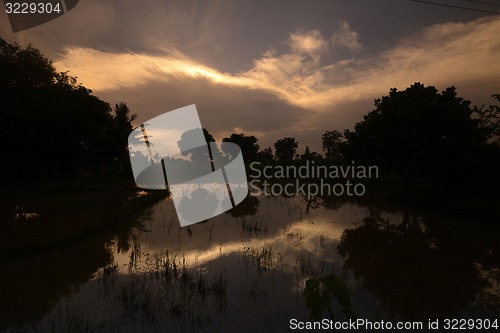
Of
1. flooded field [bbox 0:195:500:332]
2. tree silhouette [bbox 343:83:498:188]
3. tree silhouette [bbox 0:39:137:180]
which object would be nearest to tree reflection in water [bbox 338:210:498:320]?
flooded field [bbox 0:195:500:332]

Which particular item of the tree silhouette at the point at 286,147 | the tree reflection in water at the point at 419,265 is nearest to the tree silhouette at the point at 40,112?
the tree reflection in water at the point at 419,265

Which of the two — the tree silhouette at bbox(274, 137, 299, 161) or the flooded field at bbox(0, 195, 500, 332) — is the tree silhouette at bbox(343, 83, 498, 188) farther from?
the tree silhouette at bbox(274, 137, 299, 161)

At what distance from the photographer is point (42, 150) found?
60.9ft

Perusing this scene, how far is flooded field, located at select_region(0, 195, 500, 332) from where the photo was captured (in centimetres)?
483

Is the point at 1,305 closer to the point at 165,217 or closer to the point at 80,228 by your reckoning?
the point at 80,228

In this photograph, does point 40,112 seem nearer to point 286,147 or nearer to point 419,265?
point 419,265

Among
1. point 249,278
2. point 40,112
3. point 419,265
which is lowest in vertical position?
point 419,265

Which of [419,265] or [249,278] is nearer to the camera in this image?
[249,278]

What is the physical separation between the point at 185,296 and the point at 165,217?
835cm

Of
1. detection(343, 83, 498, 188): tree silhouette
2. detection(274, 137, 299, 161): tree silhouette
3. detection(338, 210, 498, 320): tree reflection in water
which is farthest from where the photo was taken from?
detection(274, 137, 299, 161): tree silhouette

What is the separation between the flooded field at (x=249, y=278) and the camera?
15.8 feet

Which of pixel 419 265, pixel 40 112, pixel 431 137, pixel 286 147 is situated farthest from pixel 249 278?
pixel 286 147

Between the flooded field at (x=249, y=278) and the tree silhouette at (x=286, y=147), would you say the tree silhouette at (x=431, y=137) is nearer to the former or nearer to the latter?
the flooded field at (x=249, y=278)

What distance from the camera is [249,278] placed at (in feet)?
21.5
